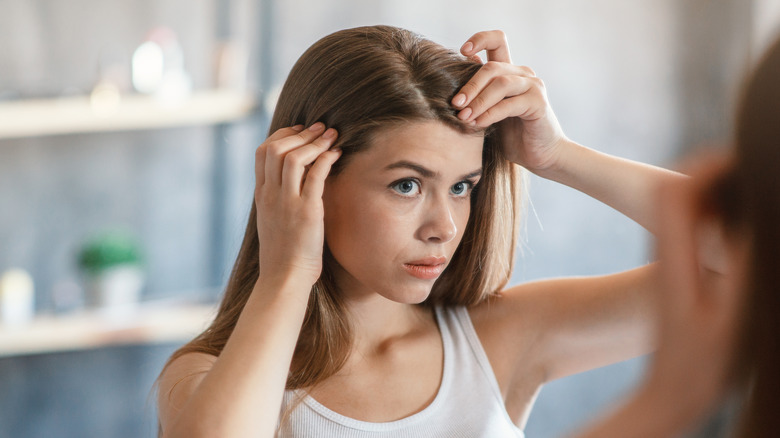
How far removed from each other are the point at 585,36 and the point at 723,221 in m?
2.38

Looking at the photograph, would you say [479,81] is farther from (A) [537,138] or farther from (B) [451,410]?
(B) [451,410]

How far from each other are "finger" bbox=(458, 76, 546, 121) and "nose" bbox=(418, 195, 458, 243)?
0.35ft

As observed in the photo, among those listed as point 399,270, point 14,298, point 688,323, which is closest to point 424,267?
point 399,270

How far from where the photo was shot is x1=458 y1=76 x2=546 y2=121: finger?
86cm

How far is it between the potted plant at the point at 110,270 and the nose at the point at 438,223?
1.35 m

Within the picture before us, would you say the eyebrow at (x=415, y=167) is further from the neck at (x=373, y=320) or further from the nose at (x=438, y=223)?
the neck at (x=373, y=320)

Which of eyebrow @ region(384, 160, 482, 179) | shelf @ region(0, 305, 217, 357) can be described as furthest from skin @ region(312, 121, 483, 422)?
shelf @ region(0, 305, 217, 357)

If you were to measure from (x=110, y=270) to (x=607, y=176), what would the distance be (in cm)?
146

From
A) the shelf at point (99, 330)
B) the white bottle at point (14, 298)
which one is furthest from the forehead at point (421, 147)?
the white bottle at point (14, 298)

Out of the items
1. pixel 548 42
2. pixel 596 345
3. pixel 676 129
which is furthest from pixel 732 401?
pixel 676 129

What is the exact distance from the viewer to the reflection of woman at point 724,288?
0.20 meters

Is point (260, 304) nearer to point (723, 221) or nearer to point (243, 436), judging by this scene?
point (243, 436)

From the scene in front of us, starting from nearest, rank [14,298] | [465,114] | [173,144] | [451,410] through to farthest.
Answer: [465,114]
[451,410]
[14,298]
[173,144]

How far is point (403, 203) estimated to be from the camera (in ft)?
2.90
